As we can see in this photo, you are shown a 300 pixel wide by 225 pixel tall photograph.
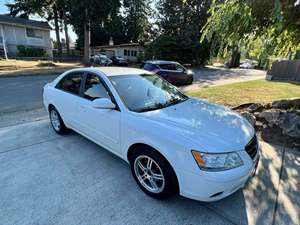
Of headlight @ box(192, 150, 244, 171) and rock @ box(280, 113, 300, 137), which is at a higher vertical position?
headlight @ box(192, 150, 244, 171)

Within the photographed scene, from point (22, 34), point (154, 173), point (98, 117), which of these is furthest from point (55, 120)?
point (22, 34)

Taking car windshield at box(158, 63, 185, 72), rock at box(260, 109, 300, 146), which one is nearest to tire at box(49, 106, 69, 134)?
rock at box(260, 109, 300, 146)

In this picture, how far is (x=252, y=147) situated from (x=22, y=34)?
34650mm

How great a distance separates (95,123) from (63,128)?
1443 millimetres

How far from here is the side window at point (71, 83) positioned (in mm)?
3834

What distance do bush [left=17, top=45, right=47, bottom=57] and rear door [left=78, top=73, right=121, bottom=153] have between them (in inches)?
1195

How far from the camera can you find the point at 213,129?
2.48 metres

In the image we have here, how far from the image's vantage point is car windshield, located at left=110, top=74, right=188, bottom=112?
3.00 m

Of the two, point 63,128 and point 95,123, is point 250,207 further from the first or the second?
point 63,128

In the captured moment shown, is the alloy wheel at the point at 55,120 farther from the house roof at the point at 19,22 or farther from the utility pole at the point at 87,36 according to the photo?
the house roof at the point at 19,22

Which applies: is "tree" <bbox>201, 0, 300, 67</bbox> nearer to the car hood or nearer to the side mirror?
the car hood

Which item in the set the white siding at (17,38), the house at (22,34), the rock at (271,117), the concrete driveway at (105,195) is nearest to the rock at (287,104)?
the rock at (271,117)

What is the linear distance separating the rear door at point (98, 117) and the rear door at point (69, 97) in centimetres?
19

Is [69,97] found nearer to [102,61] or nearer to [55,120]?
[55,120]
